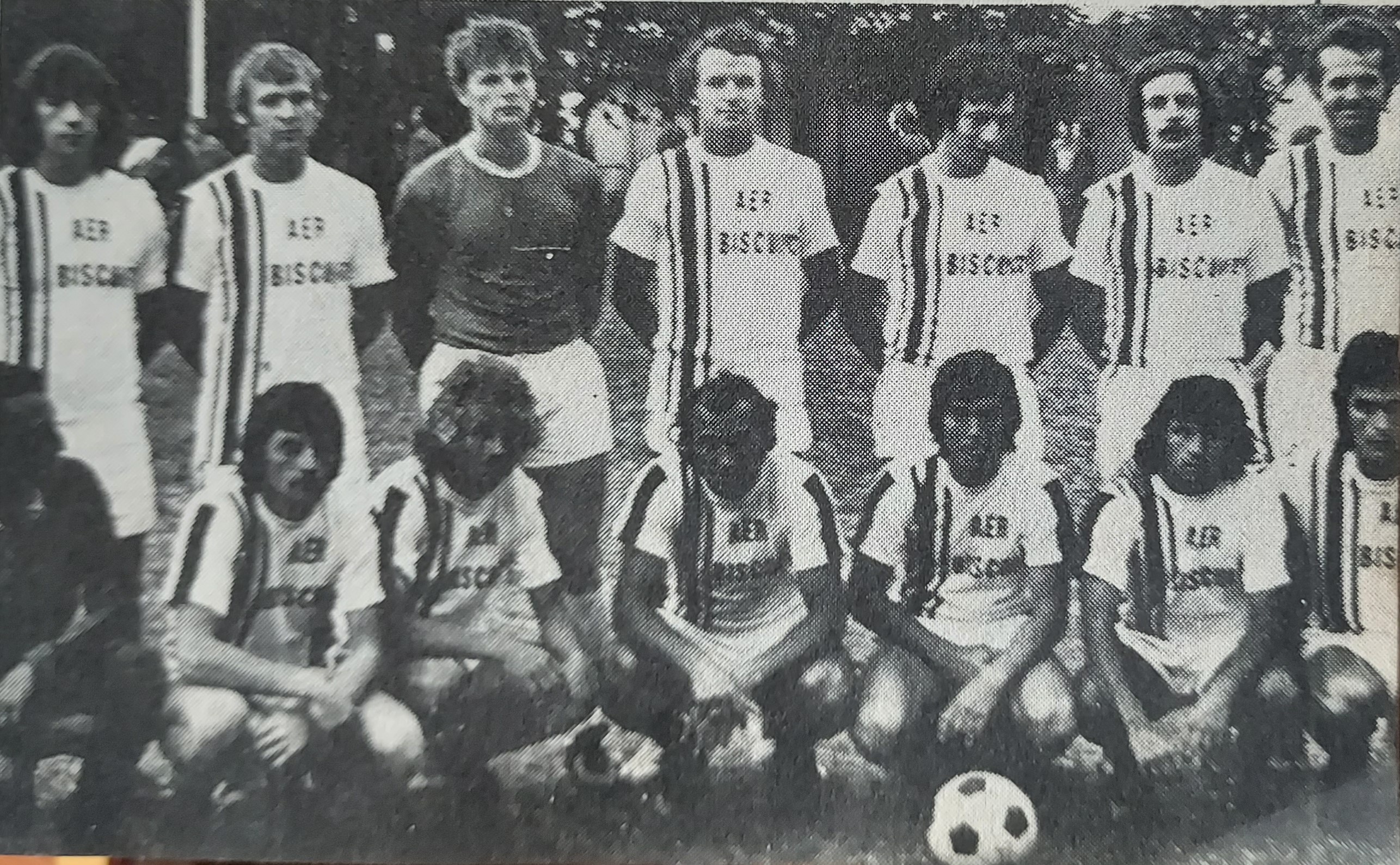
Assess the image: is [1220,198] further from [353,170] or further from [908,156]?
[353,170]

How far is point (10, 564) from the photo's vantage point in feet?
2.50

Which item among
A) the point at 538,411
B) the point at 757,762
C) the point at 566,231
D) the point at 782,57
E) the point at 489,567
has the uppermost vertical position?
the point at 782,57

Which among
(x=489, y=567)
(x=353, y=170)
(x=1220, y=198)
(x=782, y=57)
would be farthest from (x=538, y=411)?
(x=1220, y=198)

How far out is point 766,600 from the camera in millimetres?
781

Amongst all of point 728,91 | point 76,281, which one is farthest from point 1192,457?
point 76,281

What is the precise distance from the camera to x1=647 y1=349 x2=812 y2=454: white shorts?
78cm

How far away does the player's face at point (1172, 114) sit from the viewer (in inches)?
31.2

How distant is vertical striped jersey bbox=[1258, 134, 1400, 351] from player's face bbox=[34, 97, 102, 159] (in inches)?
37.9

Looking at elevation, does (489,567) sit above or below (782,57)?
below

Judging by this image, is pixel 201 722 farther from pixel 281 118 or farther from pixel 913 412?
pixel 913 412

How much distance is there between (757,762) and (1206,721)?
37 centimetres

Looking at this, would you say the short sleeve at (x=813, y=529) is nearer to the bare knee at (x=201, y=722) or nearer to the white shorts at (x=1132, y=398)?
the white shorts at (x=1132, y=398)

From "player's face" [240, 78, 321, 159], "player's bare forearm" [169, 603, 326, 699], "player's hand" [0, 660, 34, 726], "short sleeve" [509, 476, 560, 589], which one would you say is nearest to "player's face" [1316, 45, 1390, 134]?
"short sleeve" [509, 476, 560, 589]

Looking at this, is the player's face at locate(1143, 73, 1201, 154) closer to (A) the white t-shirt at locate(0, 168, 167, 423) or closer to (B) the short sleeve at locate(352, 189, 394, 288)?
(B) the short sleeve at locate(352, 189, 394, 288)
